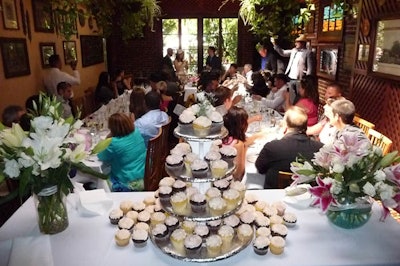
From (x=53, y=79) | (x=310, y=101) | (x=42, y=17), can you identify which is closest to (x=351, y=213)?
(x=310, y=101)

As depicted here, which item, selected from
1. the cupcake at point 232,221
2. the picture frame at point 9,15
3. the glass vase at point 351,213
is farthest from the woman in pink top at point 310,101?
the picture frame at point 9,15

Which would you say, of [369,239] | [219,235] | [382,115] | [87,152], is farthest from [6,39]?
[382,115]

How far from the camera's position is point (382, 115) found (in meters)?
4.23

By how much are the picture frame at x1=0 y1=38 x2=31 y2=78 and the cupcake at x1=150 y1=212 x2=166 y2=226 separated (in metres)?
3.47

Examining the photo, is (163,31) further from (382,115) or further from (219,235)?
(219,235)

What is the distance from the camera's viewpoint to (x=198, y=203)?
4.50 ft

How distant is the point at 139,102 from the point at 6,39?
6.14ft

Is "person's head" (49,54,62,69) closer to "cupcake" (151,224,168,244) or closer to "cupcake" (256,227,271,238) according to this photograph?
"cupcake" (151,224,168,244)

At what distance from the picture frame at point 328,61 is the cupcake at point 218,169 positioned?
505 centimetres

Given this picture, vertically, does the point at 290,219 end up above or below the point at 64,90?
below

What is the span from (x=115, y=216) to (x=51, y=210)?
286 mm

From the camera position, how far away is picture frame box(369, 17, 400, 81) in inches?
151

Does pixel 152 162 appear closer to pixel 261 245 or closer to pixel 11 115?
pixel 11 115

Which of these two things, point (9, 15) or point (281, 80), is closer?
point (9, 15)
